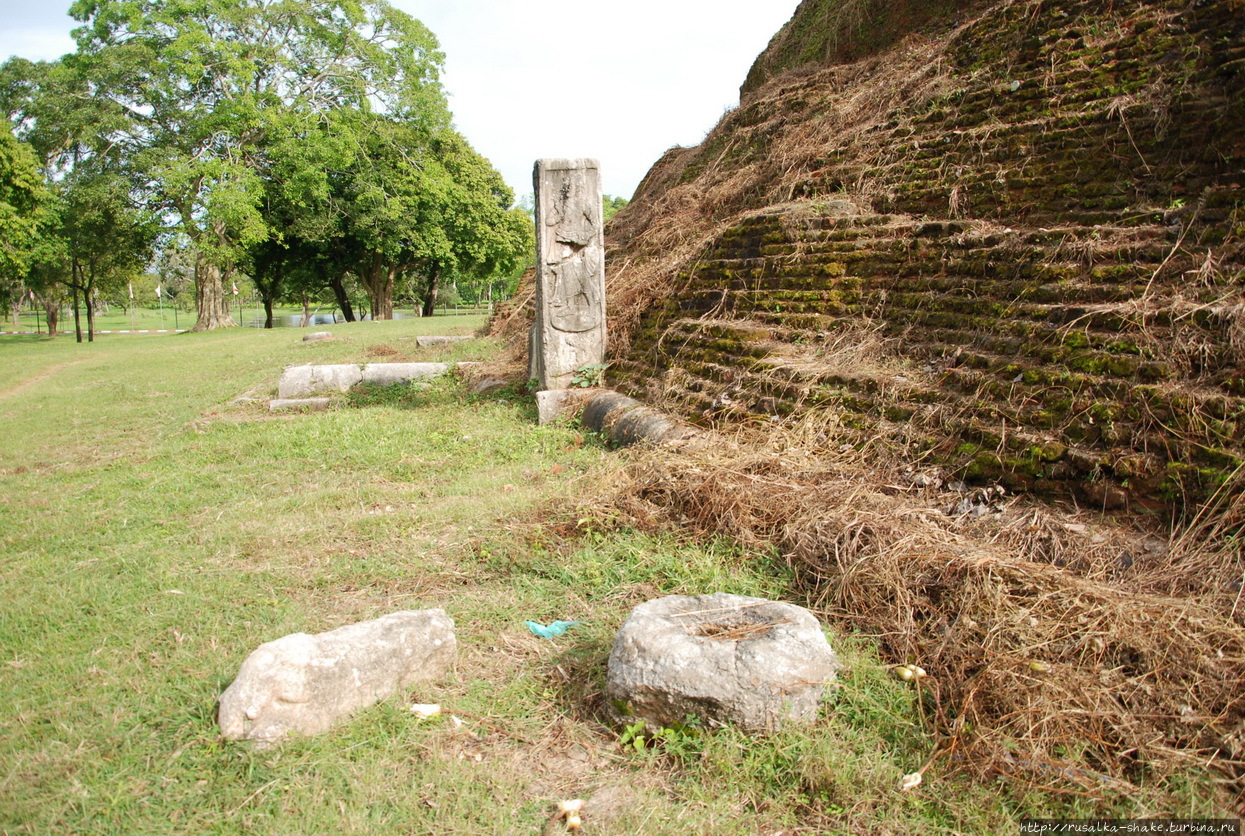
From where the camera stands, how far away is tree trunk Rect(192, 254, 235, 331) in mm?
26484

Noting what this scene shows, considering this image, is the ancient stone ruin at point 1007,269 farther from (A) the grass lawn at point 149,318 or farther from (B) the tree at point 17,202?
(A) the grass lawn at point 149,318

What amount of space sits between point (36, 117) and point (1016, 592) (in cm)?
2885

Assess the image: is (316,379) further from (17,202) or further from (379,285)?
(379,285)

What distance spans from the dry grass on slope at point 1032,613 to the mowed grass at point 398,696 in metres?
0.17

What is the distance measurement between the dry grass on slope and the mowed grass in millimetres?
166

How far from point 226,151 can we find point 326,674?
25.9m

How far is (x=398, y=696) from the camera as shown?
2.99 metres

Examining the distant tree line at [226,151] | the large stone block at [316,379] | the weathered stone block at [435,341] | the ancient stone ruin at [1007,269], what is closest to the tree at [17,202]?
the distant tree line at [226,151]

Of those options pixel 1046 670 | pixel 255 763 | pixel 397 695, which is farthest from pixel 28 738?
pixel 1046 670

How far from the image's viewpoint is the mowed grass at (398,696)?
A: 242 cm

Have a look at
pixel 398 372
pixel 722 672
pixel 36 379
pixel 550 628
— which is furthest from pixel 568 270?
pixel 36 379

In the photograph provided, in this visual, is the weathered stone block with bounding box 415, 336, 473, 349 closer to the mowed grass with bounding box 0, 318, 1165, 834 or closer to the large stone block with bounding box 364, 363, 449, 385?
the large stone block with bounding box 364, 363, 449, 385

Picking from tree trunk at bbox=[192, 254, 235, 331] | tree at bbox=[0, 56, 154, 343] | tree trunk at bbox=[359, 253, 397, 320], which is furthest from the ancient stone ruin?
tree trunk at bbox=[359, 253, 397, 320]

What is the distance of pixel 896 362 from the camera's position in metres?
5.03
